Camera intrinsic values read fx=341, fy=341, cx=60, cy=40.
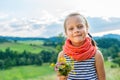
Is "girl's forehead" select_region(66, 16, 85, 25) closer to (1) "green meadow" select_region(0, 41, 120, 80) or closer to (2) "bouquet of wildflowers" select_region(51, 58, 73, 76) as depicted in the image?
(2) "bouquet of wildflowers" select_region(51, 58, 73, 76)

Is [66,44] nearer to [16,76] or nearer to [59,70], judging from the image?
[59,70]

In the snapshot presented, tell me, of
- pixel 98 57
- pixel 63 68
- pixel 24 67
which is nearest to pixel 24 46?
pixel 24 67

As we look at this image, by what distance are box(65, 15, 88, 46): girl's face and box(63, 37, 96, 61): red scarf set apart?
0.07 m

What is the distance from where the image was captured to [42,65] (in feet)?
135

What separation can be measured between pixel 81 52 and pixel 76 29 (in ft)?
0.84

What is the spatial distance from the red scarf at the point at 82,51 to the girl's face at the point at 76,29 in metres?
0.07

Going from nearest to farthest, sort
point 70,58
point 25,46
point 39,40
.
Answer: point 70,58
point 25,46
point 39,40

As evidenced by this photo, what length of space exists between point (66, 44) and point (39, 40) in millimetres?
47083

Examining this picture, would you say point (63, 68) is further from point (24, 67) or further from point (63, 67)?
point (24, 67)

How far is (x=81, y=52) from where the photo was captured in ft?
12.2

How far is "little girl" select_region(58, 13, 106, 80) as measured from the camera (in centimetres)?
371

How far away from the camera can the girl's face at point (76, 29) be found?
3.69 m

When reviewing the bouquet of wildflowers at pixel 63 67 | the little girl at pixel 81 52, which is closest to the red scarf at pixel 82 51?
the little girl at pixel 81 52

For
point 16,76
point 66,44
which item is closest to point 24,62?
point 16,76
